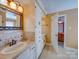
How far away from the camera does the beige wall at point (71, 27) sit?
510 centimetres

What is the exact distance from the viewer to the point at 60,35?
843cm

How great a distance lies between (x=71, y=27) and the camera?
17.3 ft

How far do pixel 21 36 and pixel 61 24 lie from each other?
8386mm

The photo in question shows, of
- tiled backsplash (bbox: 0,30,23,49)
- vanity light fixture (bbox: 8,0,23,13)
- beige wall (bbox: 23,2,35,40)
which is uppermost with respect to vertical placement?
vanity light fixture (bbox: 8,0,23,13)

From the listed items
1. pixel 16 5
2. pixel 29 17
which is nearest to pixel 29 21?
pixel 29 17

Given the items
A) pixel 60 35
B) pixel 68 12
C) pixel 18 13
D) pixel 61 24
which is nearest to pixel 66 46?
pixel 68 12

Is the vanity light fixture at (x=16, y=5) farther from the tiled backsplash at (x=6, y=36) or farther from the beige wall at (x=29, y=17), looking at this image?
the tiled backsplash at (x=6, y=36)

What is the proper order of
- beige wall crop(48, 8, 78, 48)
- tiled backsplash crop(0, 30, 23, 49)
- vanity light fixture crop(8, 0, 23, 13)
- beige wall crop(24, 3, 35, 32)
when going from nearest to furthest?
tiled backsplash crop(0, 30, 23, 49) < vanity light fixture crop(8, 0, 23, 13) < beige wall crop(24, 3, 35, 32) < beige wall crop(48, 8, 78, 48)

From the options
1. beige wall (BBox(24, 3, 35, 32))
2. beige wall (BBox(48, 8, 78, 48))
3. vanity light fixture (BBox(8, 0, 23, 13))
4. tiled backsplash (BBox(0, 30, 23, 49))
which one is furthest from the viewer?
beige wall (BBox(48, 8, 78, 48))

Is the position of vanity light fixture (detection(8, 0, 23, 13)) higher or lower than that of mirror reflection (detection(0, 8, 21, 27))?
higher

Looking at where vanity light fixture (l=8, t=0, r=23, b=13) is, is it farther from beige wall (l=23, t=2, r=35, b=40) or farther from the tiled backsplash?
the tiled backsplash

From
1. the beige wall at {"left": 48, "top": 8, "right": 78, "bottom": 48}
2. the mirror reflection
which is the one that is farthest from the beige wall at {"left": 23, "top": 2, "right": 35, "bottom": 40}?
the beige wall at {"left": 48, "top": 8, "right": 78, "bottom": 48}

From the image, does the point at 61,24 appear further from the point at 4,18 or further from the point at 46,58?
the point at 4,18

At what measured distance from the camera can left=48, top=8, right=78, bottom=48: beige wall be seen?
5102 mm
